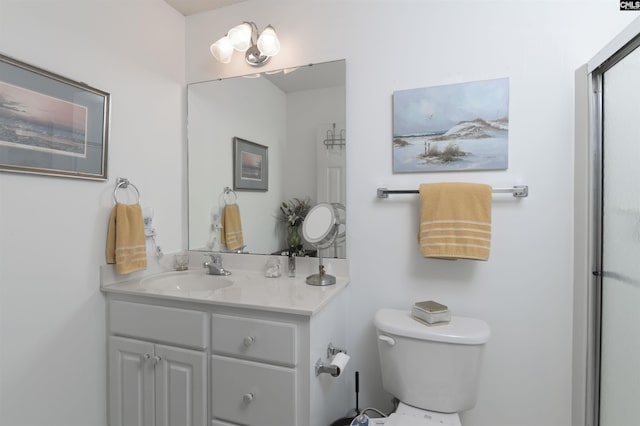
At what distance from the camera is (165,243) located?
5.49 feet

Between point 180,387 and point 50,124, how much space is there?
3.67 feet

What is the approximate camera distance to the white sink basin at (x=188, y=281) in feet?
5.00

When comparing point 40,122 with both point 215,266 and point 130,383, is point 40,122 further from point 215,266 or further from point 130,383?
point 130,383

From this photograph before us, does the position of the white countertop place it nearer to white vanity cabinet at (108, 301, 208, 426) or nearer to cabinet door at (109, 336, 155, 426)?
white vanity cabinet at (108, 301, 208, 426)

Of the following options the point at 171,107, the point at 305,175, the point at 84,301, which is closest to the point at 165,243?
the point at 84,301

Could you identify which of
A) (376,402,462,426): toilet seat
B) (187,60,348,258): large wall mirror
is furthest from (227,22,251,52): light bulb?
(376,402,462,426): toilet seat

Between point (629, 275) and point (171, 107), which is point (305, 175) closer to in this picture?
point (171, 107)

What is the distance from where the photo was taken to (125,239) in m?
1.35

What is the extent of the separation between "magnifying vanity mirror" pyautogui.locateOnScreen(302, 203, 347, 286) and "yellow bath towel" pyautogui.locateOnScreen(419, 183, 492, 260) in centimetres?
39

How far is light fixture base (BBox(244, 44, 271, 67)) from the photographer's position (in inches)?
63.9

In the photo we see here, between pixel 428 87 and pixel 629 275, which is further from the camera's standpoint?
pixel 428 87

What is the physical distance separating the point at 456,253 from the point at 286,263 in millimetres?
822

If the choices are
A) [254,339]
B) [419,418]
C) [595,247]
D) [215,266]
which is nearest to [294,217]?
[215,266]

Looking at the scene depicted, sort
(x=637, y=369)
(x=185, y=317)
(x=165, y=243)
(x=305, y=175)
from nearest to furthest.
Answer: (x=637, y=369), (x=185, y=317), (x=305, y=175), (x=165, y=243)
